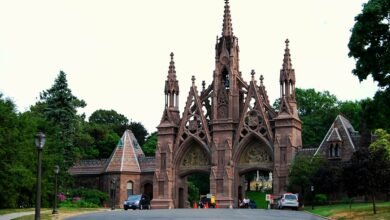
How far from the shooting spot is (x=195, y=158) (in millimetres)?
67875

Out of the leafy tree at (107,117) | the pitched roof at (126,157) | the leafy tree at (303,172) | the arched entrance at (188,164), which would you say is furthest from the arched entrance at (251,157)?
the leafy tree at (107,117)

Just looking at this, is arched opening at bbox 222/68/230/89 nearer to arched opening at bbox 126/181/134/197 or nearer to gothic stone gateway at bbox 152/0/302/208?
gothic stone gateway at bbox 152/0/302/208

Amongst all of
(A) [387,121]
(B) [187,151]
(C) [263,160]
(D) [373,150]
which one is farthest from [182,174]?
(A) [387,121]

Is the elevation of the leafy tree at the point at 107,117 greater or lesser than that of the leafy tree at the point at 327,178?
greater

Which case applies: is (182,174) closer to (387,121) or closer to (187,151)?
(187,151)

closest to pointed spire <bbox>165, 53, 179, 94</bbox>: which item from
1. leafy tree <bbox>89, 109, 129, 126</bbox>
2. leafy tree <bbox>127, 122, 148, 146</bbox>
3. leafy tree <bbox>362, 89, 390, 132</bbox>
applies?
leafy tree <bbox>127, 122, 148, 146</bbox>

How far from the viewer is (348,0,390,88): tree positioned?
3002 centimetres

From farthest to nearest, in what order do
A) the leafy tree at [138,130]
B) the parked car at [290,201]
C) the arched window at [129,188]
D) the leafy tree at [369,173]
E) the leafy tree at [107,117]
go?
1. the leafy tree at [107,117]
2. the leafy tree at [138,130]
3. the arched window at [129,188]
4. the parked car at [290,201]
5. the leafy tree at [369,173]

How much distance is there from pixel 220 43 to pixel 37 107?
70.1 feet

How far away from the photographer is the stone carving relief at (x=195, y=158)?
67.3 m

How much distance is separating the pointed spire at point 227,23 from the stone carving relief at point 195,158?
1248cm

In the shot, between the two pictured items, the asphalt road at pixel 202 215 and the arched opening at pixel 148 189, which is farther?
the arched opening at pixel 148 189

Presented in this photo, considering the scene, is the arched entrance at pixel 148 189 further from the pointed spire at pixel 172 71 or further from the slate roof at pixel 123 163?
the pointed spire at pixel 172 71

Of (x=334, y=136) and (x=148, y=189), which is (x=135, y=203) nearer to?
(x=148, y=189)
